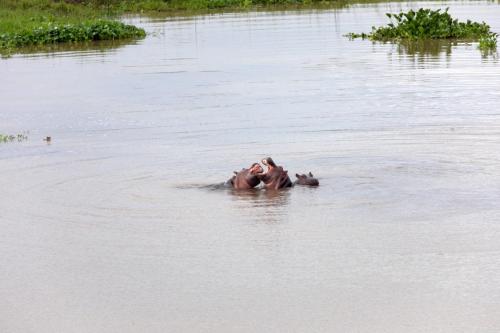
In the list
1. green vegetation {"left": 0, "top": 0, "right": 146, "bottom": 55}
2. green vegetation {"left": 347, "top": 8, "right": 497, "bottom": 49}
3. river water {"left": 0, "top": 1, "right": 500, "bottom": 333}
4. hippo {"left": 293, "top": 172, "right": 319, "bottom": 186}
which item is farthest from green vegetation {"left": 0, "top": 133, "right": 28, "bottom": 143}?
green vegetation {"left": 0, "top": 0, "right": 146, "bottom": 55}

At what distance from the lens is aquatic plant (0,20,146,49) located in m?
27.5


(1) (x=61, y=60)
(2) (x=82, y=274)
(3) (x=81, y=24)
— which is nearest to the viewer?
(2) (x=82, y=274)

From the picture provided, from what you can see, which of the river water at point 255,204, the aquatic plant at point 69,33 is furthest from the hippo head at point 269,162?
the aquatic plant at point 69,33

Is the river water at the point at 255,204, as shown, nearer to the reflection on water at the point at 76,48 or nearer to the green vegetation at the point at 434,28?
the green vegetation at the point at 434,28

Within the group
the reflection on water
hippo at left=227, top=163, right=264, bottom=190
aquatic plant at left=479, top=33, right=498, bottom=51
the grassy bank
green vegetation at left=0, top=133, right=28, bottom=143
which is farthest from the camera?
the grassy bank

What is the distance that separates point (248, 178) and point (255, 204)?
0.40 metres

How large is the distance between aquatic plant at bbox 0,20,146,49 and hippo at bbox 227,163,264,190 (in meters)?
18.3

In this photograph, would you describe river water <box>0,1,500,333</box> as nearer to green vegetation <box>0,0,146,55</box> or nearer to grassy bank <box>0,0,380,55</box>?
green vegetation <box>0,0,146,55</box>

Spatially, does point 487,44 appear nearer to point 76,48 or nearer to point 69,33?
point 76,48

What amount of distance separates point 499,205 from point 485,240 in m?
1.09

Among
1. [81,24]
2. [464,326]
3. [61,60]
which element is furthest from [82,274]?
[81,24]

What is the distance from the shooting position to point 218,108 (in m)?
14.9

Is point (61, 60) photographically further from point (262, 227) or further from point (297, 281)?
point (297, 281)

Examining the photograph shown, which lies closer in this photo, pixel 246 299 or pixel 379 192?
pixel 246 299
